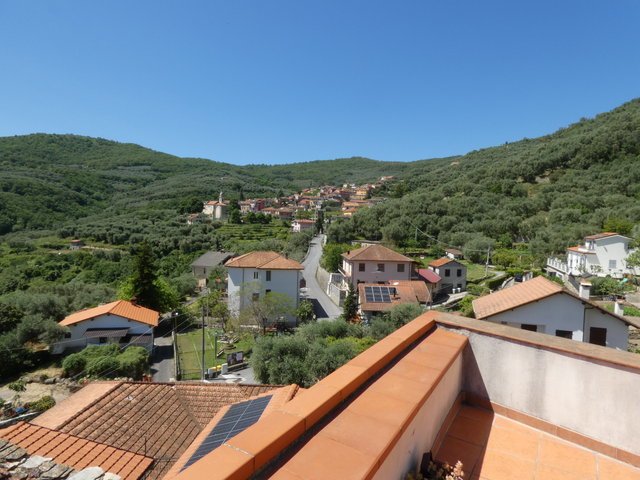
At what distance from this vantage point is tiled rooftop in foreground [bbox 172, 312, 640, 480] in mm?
1429

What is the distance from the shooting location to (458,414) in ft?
9.74

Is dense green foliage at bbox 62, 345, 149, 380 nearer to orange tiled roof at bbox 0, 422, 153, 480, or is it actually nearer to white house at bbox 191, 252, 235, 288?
orange tiled roof at bbox 0, 422, 153, 480

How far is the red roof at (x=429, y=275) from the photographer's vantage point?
102 ft

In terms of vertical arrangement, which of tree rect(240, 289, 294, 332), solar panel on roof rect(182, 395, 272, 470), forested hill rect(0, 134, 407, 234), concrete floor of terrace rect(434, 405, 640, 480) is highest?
forested hill rect(0, 134, 407, 234)

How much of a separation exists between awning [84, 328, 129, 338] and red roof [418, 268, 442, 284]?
23688 millimetres

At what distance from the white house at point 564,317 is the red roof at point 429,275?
18.7m

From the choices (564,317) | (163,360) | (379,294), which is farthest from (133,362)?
(564,317)

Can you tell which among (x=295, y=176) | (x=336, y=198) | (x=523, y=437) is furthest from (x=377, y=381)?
(x=295, y=176)

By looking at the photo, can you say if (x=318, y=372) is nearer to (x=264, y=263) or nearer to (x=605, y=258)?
(x=264, y=263)

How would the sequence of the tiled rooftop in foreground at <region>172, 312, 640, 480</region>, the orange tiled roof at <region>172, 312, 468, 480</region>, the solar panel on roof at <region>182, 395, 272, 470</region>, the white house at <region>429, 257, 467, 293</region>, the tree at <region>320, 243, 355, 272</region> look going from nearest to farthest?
the orange tiled roof at <region>172, 312, 468, 480</region> < the tiled rooftop in foreground at <region>172, 312, 640, 480</region> < the solar panel on roof at <region>182, 395, 272, 470</region> < the white house at <region>429, 257, 467, 293</region> < the tree at <region>320, 243, 355, 272</region>

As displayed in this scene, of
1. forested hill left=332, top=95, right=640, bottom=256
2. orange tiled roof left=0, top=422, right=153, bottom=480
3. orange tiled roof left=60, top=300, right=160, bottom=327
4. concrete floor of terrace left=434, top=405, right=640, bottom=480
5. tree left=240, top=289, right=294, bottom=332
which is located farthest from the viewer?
forested hill left=332, top=95, right=640, bottom=256

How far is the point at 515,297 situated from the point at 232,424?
1092 centimetres

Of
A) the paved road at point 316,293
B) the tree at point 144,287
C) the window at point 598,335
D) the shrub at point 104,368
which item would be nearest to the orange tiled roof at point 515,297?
the window at point 598,335

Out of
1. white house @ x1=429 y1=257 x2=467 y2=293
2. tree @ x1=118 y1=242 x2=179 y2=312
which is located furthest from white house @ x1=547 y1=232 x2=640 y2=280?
tree @ x1=118 y1=242 x2=179 y2=312
